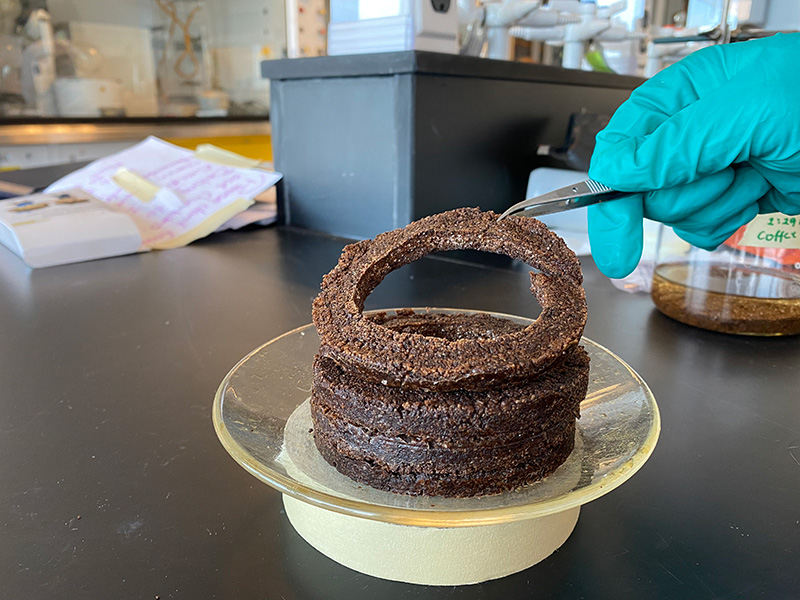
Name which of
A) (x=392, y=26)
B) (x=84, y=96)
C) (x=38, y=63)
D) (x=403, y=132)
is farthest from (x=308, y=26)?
(x=403, y=132)

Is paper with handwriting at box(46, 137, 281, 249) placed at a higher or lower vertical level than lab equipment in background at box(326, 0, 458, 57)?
lower

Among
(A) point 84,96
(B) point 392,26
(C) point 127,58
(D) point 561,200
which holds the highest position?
(C) point 127,58

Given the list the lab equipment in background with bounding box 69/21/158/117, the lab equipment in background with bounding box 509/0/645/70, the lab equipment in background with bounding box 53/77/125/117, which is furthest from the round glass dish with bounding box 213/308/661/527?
the lab equipment in background with bounding box 69/21/158/117

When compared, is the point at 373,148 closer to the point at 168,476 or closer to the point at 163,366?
the point at 163,366

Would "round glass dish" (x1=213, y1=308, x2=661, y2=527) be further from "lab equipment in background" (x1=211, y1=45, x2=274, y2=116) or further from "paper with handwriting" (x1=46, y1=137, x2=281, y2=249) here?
"lab equipment in background" (x1=211, y1=45, x2=274, y2=116)

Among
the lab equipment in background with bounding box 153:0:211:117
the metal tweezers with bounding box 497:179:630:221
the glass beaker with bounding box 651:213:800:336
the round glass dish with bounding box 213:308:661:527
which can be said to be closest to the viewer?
the round glass dish with bounding box 213:308:661:527

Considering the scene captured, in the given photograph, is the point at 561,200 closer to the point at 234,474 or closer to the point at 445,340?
the point at 445,340

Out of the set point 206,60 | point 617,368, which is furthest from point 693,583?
point 206,60
